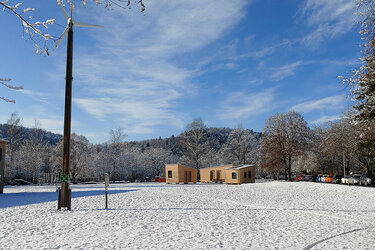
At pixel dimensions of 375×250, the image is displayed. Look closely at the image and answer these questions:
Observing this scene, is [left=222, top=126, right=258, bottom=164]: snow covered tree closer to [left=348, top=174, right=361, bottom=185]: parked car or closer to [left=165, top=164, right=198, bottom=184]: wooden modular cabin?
[left=165, top=164, right=198, bottom=184]: wooden modular cabin

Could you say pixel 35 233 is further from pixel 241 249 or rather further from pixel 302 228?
pixel 302 228

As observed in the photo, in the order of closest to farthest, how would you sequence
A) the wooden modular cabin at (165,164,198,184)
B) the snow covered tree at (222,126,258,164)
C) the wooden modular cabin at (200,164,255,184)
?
the wooden modular cabin at (200,164,255,184) → the wooden modular cabin at (165,164,198,184) → the snow covered tree at (222,126,258,164)

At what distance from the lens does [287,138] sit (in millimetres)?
39219

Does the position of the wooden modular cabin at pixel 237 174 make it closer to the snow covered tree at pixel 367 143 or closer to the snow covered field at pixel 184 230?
the snow covered tree at pixel 367 143

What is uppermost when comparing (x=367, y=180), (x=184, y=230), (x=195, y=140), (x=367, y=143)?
(x=195, y=140)

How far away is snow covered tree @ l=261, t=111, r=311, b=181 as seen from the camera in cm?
3852

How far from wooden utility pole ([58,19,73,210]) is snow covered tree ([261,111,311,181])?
102ft

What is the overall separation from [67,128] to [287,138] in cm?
3222

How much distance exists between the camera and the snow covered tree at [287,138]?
38.5m

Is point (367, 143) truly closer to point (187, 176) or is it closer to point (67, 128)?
point (67, 128)

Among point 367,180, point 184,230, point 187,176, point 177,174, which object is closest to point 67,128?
point 184,230

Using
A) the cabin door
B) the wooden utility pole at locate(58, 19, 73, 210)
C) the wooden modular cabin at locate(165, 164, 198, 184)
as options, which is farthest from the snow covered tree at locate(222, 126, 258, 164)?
the wooden utility pole at locate(58, 19, 73, 210)

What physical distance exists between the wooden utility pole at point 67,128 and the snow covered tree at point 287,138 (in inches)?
1221

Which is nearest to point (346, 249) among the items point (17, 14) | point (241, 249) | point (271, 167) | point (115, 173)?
point (241, 249)
